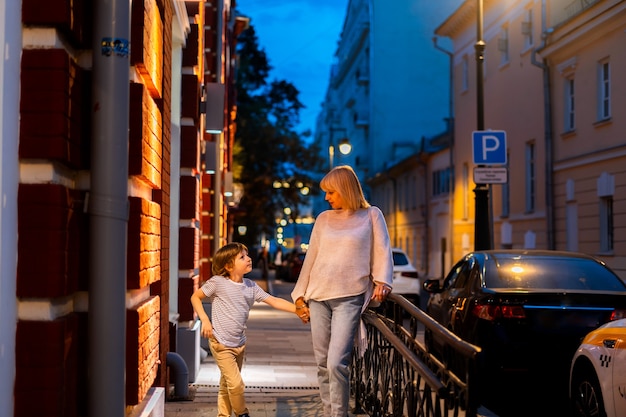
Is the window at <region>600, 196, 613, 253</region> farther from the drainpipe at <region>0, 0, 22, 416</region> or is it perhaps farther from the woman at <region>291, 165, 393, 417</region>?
the drainpipe at <region>0, 0, 22, 416</region>

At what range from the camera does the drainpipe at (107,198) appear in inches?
169

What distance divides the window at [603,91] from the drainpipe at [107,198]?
78.1 feet

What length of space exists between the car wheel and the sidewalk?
7.14 ft

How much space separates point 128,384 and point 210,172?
11.0 m

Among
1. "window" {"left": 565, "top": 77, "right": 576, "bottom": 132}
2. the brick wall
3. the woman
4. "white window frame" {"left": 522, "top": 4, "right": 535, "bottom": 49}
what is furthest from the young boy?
"white window frame" {"left": 522, "top": 4, "right": 535, "bottom": 49}

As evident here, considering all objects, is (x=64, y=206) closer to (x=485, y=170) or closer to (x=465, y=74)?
(x=485, y=170)

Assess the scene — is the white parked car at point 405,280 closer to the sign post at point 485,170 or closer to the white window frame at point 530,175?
the sign post at point 485,170

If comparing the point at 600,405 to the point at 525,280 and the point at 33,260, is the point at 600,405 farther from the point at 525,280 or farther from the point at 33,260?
the point at 33,260

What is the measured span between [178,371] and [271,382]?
206 cm

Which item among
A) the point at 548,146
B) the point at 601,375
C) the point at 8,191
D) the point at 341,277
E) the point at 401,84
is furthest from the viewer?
the point at 401,84

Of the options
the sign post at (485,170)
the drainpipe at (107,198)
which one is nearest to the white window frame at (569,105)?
the sign post at (485,170)

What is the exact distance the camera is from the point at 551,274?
10.8 metres

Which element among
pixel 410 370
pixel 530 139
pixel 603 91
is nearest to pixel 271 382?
pixel 410 370

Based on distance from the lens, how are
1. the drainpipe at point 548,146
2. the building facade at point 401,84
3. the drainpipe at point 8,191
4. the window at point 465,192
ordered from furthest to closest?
the building facade at point 401,84
the window at point 465,192
the drainpipe at point 548,146
the drainpipe at point 8,191
